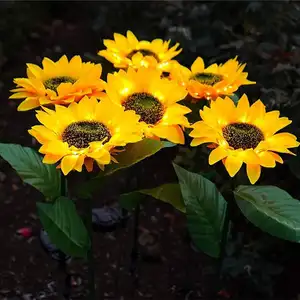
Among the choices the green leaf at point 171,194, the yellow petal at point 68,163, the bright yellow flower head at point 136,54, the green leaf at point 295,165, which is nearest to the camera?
the yellow petal at point 68,163

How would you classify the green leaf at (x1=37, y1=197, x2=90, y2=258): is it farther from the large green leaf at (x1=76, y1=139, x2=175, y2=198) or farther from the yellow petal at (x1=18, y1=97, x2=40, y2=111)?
the yellow petal at (x1=18, y1=97, x2=40, y2=111)

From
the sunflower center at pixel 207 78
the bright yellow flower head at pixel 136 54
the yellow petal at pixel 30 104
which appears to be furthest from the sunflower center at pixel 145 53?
the yellow petal at pixel 30 104

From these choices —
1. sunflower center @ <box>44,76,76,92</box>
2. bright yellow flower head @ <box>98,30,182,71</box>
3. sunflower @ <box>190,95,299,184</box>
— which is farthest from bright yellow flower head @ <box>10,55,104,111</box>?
sunflower @ <box>190,95,299,184</box>

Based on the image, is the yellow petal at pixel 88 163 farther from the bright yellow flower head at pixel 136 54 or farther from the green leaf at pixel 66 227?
the bright yellow flower head at pixel 136 54

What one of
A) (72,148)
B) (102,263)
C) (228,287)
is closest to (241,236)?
(228,287)

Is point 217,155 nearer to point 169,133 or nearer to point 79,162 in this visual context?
point 169,133

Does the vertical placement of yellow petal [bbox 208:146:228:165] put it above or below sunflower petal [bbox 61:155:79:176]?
above

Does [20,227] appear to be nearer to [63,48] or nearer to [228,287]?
[228,287]
